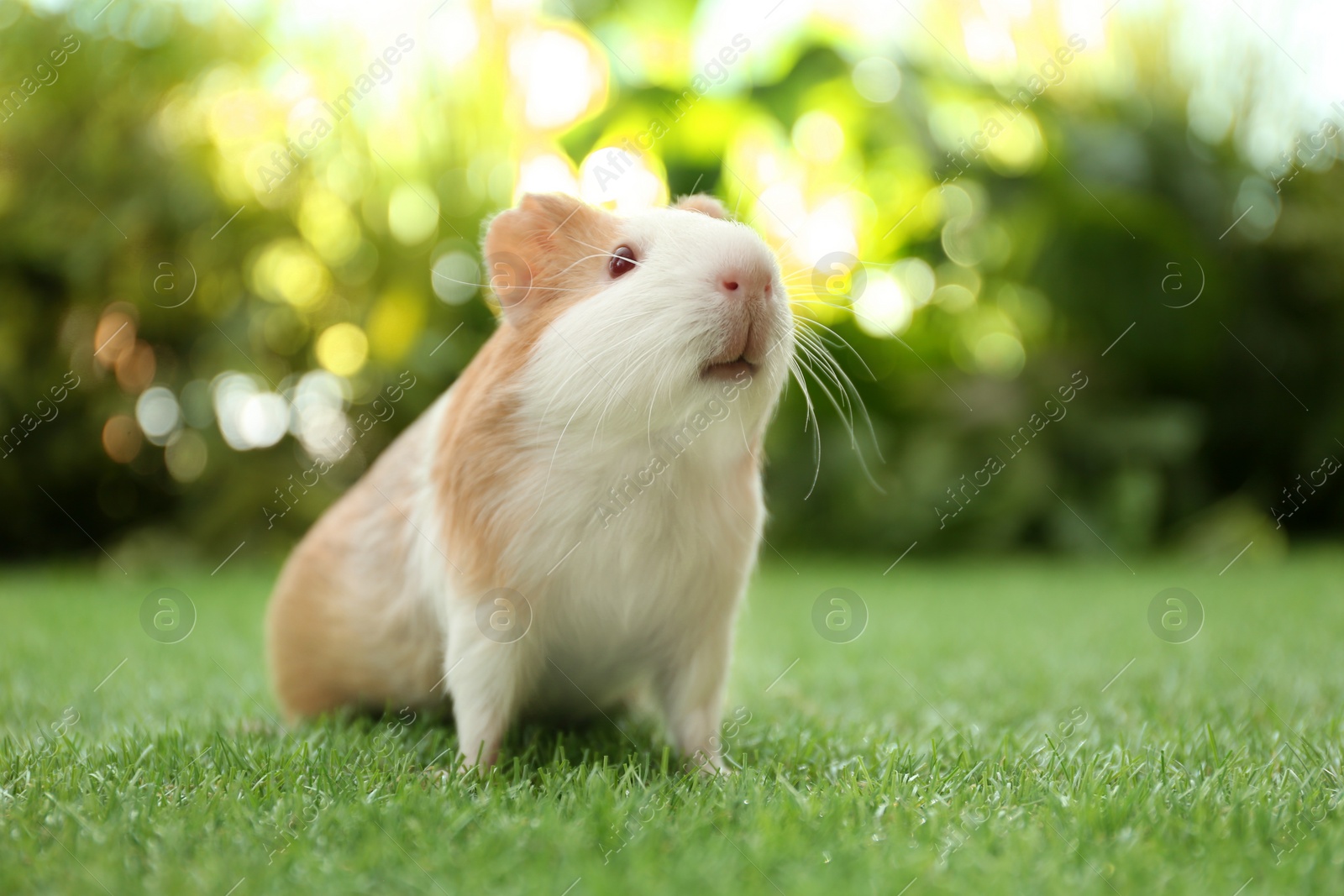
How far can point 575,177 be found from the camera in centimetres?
562

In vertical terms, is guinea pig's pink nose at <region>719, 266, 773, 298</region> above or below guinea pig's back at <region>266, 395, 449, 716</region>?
above

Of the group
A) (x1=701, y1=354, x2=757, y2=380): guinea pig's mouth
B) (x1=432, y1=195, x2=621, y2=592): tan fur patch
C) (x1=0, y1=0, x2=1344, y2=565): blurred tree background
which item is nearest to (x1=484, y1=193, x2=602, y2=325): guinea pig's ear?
(x1=432, y1=195, x2=621, y2=592): tan fur patch

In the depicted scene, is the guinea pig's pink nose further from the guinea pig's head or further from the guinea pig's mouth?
the guinea pig's mouth

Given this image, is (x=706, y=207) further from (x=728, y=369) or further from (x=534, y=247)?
(x=728, y=369)

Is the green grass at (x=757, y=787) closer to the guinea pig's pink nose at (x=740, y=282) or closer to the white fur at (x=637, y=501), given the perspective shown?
the white fur at (x=637, y=501)

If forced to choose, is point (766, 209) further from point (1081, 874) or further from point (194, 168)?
point (194, 168)

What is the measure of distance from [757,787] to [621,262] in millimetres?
1038

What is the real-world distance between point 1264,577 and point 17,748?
546 centimetres

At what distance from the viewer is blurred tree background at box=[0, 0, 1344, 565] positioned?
6.07 metres

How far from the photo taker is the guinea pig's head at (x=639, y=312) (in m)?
1.70

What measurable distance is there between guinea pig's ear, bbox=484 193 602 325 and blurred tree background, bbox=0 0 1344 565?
12.9 feet

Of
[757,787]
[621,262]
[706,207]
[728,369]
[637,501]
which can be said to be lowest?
[757,787]

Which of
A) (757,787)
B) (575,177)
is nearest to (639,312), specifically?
(757,787)

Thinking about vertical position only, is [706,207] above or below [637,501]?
above
